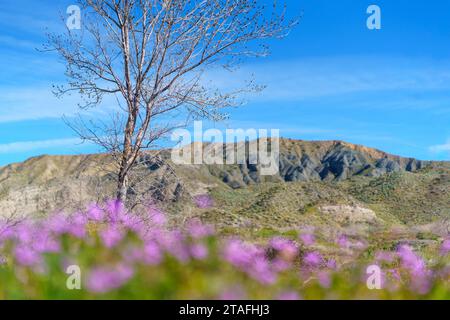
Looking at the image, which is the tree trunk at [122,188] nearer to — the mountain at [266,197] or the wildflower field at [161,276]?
the mountain at [266,197]

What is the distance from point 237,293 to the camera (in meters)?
3.46

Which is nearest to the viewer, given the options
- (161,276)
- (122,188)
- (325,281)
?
(161,276)

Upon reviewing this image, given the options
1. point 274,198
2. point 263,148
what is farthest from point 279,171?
point 274,198

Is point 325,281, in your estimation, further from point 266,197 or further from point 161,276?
point 266,197

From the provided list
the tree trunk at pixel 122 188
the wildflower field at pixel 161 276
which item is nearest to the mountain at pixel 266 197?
the tree trunk at pixel 122 188

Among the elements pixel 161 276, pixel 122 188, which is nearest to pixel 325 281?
pixel 161 276

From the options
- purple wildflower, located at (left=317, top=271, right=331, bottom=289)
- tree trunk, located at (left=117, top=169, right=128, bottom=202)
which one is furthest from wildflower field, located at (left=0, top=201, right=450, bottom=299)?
tree trunk, located at (left=117, top=169, right=128, bottom=202)

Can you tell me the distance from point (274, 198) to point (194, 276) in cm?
6136

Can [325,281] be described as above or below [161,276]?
below

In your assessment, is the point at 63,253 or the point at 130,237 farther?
the point at 130,237

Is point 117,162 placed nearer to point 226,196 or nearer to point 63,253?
point 63,253

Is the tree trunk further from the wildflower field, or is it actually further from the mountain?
the wildflower field

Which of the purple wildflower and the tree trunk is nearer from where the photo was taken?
the purple wildflower

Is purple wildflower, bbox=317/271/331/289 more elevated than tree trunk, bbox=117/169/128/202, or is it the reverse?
tree trunk, bbox=117/169/128/202
